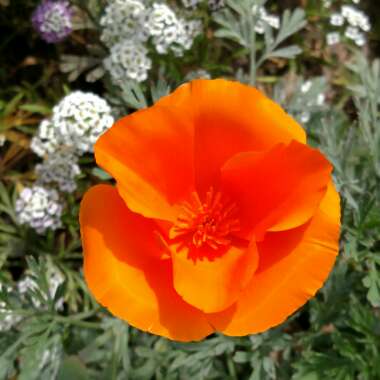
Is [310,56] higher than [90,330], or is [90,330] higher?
[310,56]

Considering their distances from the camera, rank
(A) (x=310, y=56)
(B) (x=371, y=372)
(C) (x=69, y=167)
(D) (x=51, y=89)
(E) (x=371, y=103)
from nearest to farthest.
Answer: (B) (x=371, y=372), (E) (x=371, y=103), (C) (x=69, y=167), (D) (x=51, y=89), (A) (x=310, y=56)

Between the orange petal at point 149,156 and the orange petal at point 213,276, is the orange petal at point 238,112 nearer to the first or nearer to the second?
the orange petal at point 149,156

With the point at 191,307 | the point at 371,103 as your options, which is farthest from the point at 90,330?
the point at 371,103

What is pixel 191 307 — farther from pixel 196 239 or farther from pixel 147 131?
pixel 147 131

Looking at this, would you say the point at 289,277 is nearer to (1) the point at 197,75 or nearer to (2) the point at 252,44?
(2) the point at 252,44

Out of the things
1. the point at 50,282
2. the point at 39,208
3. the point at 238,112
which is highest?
the point at 238,112

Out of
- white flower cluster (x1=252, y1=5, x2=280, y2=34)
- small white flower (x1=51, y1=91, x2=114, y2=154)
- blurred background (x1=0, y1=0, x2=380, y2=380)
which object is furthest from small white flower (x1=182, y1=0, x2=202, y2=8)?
small white flower (x1=51, y1=91, x2=114, y2=154)

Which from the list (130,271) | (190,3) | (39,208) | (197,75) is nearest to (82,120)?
(39,208)
